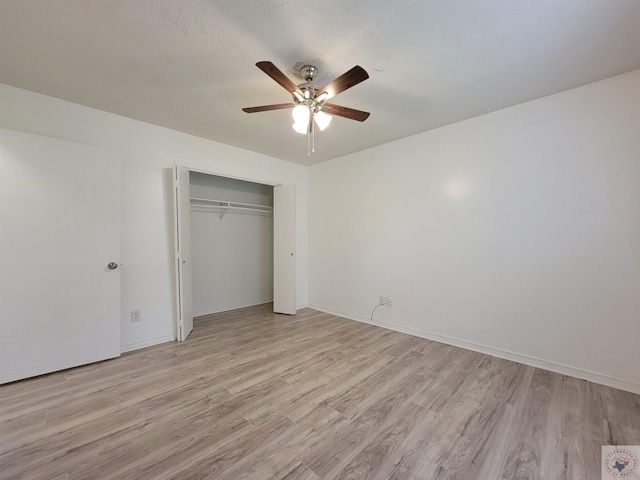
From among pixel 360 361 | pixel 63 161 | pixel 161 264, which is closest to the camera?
pixel 63 161

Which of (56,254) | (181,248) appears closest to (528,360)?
(181,248)

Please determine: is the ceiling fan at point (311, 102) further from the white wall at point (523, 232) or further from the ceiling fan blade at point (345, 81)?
the white wall at point (523, 232)

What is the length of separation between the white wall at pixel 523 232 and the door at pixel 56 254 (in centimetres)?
311

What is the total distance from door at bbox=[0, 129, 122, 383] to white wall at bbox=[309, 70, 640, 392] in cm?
311

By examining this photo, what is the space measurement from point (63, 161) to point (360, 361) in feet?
11.2

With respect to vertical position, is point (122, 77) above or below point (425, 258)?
above

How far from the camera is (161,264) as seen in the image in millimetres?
3074

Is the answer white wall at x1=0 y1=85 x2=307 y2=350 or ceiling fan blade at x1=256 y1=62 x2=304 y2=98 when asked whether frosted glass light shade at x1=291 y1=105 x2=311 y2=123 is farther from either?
white wall at x1=0 y1=85 x2=307 y2=350

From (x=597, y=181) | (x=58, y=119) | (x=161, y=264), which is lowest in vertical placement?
(x=161, y=264)

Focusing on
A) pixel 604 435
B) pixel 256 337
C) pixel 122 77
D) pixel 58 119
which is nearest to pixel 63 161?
pixel 58 119

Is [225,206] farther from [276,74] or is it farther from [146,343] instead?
[276,74]

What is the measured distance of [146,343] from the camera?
292cm

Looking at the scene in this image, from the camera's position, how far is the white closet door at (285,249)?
4129 millimetres

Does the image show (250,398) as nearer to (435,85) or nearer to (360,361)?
(360,361)
